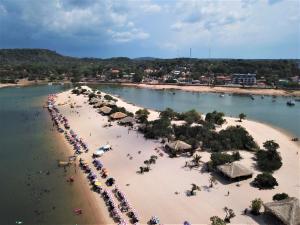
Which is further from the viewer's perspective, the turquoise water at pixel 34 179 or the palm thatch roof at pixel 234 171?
the palm thatch roof at pixel 234 171

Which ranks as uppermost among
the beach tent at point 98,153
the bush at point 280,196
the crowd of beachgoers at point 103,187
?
the bush at point 280,196

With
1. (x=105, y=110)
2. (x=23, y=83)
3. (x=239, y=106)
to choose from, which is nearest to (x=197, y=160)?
(x=105, y=110)

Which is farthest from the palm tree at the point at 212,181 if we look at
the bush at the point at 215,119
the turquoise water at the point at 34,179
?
the bush at the point at 215,119

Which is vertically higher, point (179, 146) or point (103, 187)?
point (179, 146)

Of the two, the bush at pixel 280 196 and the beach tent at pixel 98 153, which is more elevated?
the bush at pixel 280 196

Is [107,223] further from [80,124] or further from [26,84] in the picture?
[26,84]

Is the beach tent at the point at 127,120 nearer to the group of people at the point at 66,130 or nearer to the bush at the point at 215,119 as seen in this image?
the group of people at the point at 66,130

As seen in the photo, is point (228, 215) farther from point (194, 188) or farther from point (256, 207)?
point (194, 188)

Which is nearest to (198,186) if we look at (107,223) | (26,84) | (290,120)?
(107,223)
